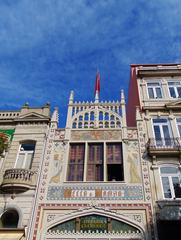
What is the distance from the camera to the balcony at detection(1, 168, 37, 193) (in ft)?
47.8

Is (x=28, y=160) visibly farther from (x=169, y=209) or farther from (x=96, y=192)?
(x=169, y=209)

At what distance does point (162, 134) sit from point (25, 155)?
32.2 ft

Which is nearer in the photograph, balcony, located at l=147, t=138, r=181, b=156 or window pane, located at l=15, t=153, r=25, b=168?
balcony, located at l=147, t=138, r=181, b=156

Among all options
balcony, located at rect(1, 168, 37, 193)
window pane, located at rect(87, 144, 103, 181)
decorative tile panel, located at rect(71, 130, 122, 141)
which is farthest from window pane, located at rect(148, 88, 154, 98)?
balcony, located at rect(1, 168, 37, 193)

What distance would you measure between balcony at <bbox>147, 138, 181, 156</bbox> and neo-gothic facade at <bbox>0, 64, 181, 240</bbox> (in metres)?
0.06

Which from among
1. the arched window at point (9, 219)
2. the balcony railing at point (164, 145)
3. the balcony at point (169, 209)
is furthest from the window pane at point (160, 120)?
the arched window at point (9, 219)

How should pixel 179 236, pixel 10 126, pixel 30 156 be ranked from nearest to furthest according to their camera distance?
pixel 179 236
pixel 30 156
pixel 10 126

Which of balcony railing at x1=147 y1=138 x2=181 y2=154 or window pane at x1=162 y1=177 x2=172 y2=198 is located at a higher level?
balcony railing at x1=147 y1=138 x2=181 y2=154

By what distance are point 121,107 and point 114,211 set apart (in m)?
8.14

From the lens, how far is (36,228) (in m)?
13.4

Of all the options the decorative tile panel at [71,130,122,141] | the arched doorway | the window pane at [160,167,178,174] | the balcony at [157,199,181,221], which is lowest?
the arched doorway

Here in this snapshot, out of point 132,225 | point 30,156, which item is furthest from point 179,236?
point 30,156

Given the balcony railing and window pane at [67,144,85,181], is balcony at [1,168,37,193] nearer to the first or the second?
window pane at [67,144,85,181]

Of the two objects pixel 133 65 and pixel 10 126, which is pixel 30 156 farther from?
pixel 133 65
